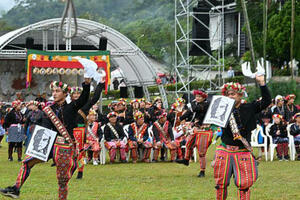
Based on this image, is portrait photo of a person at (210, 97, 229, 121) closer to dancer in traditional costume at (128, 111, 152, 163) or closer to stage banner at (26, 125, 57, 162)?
stage banner at (26, 125, 57, 162)

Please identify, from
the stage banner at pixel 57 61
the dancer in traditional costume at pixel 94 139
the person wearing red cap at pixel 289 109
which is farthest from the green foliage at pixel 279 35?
the dancer in traditional costume at pixel 94 139

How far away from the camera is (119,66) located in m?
31.8

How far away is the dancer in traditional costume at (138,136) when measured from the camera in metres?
18.3

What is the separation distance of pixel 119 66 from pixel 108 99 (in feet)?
35.9

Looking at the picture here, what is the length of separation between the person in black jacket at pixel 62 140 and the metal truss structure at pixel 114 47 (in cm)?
1838

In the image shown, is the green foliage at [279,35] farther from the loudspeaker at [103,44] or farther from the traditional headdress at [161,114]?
the traditional headdress at [161,114]

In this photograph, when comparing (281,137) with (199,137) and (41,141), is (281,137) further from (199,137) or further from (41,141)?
(41,141)

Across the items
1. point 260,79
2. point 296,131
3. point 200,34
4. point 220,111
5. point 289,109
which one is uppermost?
point 200,34

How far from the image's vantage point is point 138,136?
1844 cm

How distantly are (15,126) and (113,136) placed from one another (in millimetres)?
2852

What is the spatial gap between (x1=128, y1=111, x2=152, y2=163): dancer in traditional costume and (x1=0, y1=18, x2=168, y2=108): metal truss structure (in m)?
10.3

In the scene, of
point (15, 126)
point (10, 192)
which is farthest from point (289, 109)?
point (10, 192)

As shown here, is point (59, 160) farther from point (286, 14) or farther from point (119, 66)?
point (286, 14)

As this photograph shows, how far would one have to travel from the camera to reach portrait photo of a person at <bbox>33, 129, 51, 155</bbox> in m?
9.02
